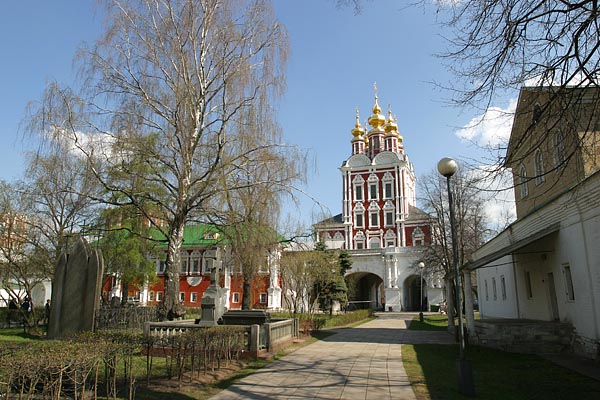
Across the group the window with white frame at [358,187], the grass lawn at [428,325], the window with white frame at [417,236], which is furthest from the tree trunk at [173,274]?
the window with white frame at [358,187]

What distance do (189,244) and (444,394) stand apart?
5112 centimetres

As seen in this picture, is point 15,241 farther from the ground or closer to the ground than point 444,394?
farther from the ground

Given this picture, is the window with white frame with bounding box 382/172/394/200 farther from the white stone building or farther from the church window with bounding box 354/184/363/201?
the white stone building

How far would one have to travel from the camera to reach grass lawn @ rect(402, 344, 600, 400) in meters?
8.42

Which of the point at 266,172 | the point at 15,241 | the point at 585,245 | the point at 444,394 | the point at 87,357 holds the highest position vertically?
the point at 266,172

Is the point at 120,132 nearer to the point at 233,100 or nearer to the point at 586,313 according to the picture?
the point at 233,100

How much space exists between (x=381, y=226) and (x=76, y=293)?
180 feet

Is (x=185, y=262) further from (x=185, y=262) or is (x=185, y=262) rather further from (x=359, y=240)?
(x=359, y=240)

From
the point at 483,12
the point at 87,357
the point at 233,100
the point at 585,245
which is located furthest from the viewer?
the point at 233,100

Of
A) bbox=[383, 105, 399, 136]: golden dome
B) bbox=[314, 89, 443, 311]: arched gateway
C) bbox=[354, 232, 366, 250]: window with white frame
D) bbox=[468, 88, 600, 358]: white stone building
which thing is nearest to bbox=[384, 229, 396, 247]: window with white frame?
bbox=[314, 89, 443, 311]: arched gateway

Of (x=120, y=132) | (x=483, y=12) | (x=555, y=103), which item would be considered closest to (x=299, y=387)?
(x=555, y=103)

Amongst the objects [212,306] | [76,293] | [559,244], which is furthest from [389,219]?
[76,293]

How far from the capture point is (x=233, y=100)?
1573 cm

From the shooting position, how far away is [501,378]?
10.0m
